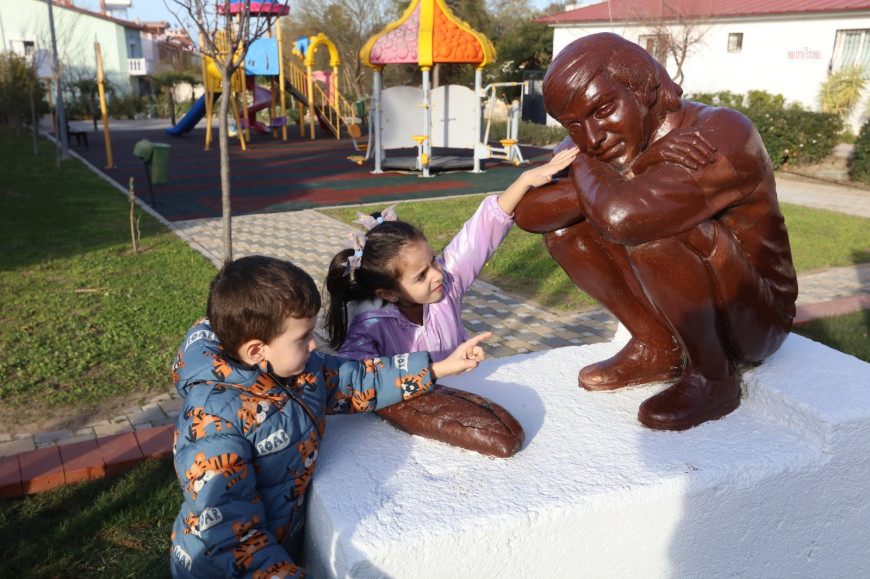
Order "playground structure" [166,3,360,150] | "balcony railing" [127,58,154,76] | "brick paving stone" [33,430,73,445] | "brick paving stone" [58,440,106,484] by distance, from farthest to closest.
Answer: "balcony railing" [127,58,154,76] → "playground structure" [166,3,360,150] → "brick paving stone" [33,430,73,445] → "brick paving stone" [58,440,106,484]

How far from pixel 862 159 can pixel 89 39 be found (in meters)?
42.2

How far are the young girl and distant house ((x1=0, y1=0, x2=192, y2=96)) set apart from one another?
3925 cm

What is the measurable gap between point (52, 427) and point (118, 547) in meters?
1.24

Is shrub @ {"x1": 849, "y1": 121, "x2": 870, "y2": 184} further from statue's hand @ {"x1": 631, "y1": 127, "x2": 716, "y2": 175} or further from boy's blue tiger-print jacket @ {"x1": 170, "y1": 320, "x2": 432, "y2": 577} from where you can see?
boy's blue tiger-print jacket @ {"x1": 170, "y1": 320, "x2": 432, "y2": 577}

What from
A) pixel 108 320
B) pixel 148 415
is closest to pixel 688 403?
pixel 148 415

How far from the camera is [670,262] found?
2.01 meters

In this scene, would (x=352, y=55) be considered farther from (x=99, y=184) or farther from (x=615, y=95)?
(x=615, y=95)

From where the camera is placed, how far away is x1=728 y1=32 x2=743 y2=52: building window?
21.1m

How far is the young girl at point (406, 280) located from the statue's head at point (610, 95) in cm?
19

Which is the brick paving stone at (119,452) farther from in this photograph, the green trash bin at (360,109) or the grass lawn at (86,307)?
the green trash bin at (360,109)

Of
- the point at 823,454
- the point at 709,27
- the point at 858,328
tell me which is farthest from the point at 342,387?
the point at 709,27

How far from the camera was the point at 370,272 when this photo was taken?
2.49 meters

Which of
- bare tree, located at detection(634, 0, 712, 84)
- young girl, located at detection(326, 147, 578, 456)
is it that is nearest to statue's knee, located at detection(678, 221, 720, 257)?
young girl, located at detection(326, 147, 578, 456)

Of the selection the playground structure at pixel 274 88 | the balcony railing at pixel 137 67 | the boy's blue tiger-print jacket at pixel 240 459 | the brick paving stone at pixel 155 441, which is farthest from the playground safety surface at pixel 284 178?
the balcony railing at pixel 137 67
